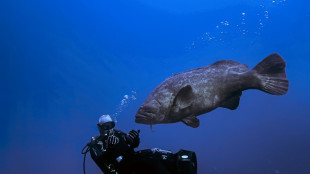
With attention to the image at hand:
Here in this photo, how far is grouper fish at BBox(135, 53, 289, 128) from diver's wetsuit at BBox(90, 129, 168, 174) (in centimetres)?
99

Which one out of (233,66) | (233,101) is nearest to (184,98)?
(233,101)

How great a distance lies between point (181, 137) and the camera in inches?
1865

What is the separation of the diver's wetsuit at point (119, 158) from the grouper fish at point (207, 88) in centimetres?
99

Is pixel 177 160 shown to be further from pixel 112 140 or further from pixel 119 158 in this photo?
pixel 112 140

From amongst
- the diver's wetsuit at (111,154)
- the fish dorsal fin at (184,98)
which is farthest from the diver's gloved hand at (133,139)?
the fish dorsal fin at (184,98)

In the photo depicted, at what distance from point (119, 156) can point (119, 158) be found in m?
0.04

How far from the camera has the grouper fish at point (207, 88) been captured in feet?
15.2

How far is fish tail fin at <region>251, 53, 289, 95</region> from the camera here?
4.61 meters

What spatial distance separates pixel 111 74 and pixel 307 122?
1325 inches

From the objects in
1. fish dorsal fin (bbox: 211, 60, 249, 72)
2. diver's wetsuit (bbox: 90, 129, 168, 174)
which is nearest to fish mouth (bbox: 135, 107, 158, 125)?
diver's wetsuit (bbox: 90, 129, 168, 174)

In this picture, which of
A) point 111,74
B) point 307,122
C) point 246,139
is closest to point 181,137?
point 246,139

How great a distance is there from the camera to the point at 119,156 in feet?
11.8

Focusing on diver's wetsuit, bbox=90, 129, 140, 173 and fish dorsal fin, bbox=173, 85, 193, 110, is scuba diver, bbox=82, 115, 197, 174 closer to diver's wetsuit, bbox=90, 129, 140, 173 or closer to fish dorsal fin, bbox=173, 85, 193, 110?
diver's wetsuit, bbox=90, 129, 140, 173

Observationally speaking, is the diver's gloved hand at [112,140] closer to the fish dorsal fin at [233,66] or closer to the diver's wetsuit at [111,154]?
the diver's wetsuit at [111,154]
